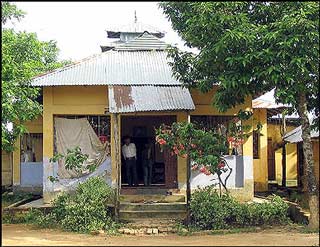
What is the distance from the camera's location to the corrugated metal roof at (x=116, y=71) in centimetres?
1397

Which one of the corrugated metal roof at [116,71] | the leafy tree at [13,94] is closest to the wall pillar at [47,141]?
the corrugated metal roof at [116,71]

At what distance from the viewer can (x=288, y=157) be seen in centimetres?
2561

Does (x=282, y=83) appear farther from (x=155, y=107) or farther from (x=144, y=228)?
(x=144, y=228)

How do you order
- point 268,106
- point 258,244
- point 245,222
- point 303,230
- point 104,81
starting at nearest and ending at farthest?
point 258,244 < point 303,230 < point 245,222 < point 104,81 < point 268,106

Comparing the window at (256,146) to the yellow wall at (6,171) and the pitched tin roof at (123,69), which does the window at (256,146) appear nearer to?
the pitched tin roof at (123,69)

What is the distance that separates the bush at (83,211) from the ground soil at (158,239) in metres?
0.40

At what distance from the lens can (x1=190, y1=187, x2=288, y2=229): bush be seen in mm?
11945

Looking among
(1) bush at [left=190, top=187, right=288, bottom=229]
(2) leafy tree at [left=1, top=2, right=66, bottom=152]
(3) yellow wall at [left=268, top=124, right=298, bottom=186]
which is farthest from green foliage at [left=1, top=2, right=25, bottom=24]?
(3) yellow wall at [left=268, top=124, right=298, bottom=186]

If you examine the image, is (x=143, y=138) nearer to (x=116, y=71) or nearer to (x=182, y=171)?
(x=182, y=171)

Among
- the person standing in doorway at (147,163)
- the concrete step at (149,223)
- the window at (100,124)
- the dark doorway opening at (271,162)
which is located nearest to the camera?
the concrete step at (149,223)

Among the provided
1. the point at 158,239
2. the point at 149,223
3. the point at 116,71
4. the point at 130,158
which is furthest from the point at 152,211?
the point at 116,71

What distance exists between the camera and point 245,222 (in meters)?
12.2

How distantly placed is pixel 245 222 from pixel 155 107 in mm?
3612

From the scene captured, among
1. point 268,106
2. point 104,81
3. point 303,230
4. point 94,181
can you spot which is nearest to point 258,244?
point 303,230
